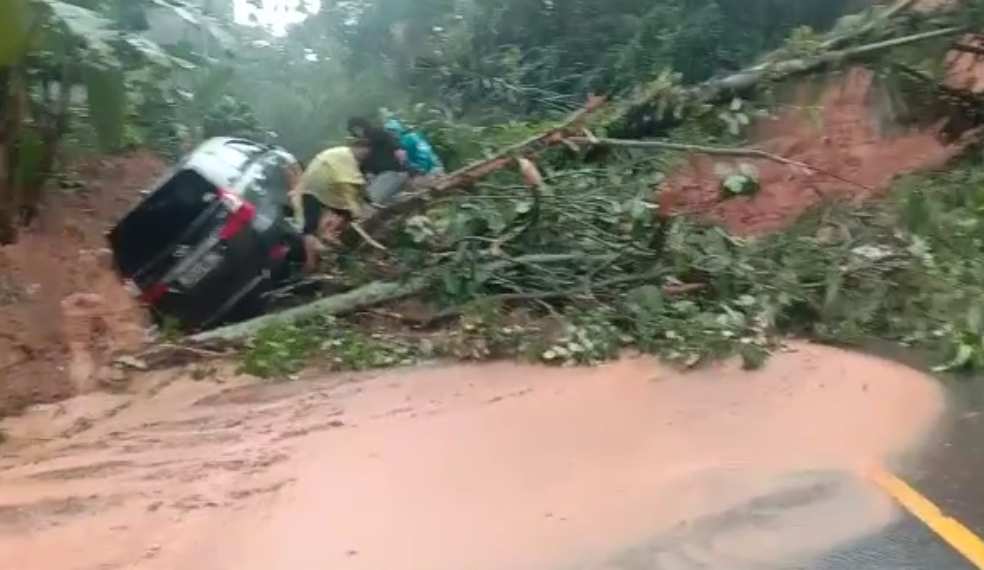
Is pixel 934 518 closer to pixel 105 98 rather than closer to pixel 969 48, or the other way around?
pixel 969 48

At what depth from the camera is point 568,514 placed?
4.29 m

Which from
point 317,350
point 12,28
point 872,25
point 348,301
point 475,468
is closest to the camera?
point 475,468

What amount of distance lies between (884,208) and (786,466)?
3116mm

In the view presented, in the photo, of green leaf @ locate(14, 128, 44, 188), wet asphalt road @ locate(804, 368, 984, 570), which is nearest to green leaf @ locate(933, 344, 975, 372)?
wet asphalt road @ locate(804, 368, 984, 570)

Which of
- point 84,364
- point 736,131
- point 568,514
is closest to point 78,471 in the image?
point 84,364

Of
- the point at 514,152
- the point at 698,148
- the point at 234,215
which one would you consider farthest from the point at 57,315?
the point at 698,148

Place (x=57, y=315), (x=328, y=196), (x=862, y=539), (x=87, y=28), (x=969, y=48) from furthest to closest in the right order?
(x=328, y=196), (x=969, y=48), (x=57, y=315), (x=87, y=28), (x=862, y=539)

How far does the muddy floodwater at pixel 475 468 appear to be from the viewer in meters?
4.10

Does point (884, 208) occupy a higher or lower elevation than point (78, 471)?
higher

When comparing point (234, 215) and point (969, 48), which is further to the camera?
point (969, 48)

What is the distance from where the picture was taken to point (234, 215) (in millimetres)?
7270

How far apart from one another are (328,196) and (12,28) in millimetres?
3283

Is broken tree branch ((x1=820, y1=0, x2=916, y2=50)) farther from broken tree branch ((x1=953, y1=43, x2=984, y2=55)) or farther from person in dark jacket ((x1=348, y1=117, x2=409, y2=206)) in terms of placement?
person in dark jacket ((x1=348, y1=117, x2=409, y2=206))

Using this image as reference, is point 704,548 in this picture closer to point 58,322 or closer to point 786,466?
point 786,466
